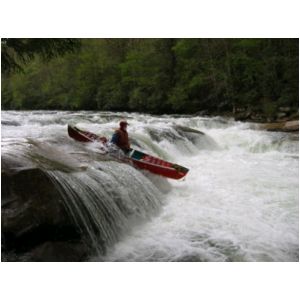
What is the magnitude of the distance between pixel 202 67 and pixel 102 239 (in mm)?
17352

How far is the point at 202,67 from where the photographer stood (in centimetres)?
2020

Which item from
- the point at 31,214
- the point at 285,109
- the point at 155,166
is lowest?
the point at 31,214

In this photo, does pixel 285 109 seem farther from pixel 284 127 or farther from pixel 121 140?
pixel 121 140

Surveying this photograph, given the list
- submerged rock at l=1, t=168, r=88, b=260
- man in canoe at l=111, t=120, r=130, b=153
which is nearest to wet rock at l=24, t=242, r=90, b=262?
submerged rock at l=1, t=168, r=88, b=260

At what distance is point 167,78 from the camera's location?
68.6 feet

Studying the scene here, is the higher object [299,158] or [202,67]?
[202,67]

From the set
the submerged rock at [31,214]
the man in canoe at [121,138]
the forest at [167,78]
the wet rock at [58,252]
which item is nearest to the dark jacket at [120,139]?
the man in canoe at [121,138]

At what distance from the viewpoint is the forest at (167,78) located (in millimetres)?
17172

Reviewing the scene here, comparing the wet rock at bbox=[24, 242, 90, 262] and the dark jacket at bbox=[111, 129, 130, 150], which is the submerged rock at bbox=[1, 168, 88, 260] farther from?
the dark jacket at bbox=[111, 129, 130, 150]

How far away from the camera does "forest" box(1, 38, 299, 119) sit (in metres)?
17.2

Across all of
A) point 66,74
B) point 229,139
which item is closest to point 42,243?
point 229,139

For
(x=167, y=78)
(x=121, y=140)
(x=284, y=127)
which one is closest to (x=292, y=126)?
(x=284, y=127)

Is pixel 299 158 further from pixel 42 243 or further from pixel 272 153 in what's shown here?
pixel 42 243

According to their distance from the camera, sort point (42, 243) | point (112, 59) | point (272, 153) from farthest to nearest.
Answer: point (112, 59), point (272, 153), point (42, 243)
